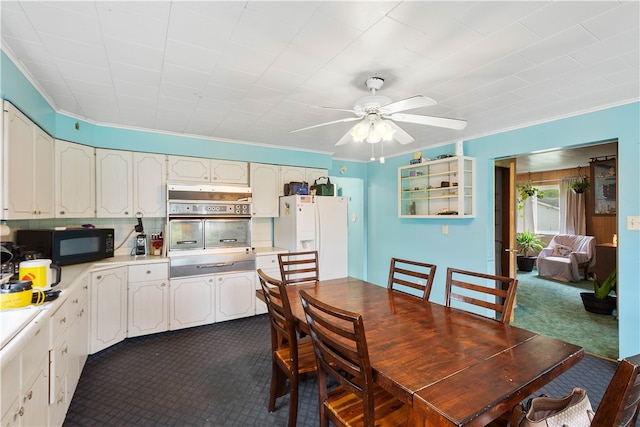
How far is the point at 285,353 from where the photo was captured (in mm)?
2047

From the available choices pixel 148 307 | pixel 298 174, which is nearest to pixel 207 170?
pixel 298 174

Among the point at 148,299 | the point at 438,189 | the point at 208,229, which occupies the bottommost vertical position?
the point at 148,299

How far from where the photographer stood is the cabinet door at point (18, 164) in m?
1.90

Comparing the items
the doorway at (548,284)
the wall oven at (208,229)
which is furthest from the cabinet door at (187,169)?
the doorway at (548,284)

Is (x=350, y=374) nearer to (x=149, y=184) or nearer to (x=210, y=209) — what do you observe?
(x=210, y=209)

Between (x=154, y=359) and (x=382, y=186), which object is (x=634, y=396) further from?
(x=382, y=186)

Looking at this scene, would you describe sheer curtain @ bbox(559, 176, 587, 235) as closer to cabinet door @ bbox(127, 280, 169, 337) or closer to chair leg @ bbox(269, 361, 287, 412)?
chair leg @ bbox(269, 361, 287, 412)

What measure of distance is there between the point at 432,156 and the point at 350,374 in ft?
11.9

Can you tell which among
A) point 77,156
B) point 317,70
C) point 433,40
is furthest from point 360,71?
point 77,156

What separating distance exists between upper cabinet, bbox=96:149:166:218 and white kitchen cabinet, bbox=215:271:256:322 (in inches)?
45.0

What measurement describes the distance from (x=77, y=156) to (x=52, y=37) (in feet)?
5.63

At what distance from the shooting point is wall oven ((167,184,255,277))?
3.51 m

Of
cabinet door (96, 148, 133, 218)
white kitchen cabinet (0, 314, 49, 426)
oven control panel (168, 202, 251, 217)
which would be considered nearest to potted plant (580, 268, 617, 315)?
oven control panel (168, 202, 251, 217)

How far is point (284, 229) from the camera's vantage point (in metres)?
4.31
